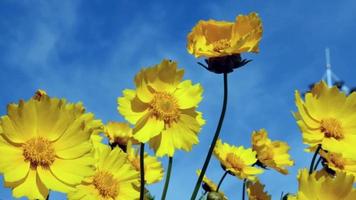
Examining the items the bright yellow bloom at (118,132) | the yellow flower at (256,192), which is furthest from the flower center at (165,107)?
the yellow flower at (256,192)

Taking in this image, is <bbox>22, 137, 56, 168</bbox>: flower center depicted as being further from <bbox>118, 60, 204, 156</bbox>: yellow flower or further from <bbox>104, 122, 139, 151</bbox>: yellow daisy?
<bbox>104, 122, 139, 151</bbox>: yellow daisy

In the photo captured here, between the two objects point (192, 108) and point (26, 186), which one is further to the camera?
point (192, 108)

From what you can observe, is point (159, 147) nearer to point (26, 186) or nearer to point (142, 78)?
point (142, 78)

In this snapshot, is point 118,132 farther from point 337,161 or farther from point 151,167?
point 337,161

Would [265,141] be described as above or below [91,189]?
above

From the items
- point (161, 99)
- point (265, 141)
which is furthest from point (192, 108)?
point (265, 141)

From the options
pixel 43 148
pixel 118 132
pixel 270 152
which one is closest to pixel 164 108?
pixel 43 148

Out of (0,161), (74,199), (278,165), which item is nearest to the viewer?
(0,161)
